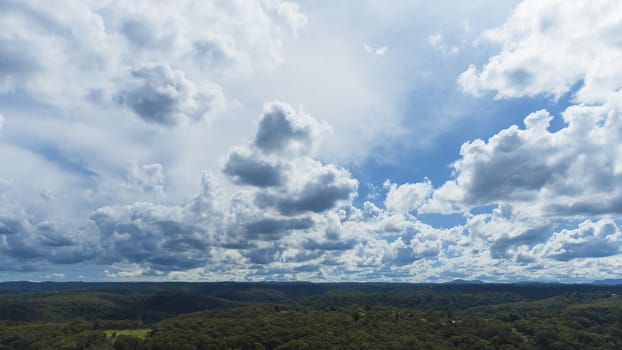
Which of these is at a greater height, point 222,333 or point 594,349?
point 222,333

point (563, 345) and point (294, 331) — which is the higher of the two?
A: point (294, 331)

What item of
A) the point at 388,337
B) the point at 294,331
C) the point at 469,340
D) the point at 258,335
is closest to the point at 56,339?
the point at 258,335

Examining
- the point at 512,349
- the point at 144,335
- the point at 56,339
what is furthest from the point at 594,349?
the point at 56,339

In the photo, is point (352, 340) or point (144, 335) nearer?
point (352, 340)

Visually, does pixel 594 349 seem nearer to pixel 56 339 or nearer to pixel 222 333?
pixel 222 333

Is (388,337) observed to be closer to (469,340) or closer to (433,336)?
(433,336)

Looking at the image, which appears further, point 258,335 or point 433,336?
point 433,336

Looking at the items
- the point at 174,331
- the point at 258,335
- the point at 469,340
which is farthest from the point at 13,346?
the point at 469,340
